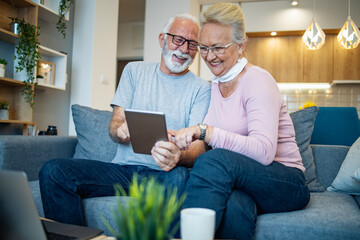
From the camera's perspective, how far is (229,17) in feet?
4.55

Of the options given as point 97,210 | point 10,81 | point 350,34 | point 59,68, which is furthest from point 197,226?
point 350,34

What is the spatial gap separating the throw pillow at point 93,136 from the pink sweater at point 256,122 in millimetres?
699

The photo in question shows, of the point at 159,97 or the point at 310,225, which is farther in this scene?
the point at 159,97

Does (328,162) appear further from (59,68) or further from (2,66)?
(59,68)

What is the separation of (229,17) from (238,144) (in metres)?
0.58

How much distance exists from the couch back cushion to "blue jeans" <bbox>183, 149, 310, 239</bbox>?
1.10 m

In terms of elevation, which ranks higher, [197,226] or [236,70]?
[236,70]

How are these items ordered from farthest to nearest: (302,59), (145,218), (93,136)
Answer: (302,59), (93,136), (145,218)

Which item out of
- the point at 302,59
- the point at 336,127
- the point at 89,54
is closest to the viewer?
the point at 336,127

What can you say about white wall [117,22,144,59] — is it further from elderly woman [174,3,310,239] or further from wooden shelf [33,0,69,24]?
elderly woman [174,3,310,239]

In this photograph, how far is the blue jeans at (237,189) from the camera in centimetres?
100

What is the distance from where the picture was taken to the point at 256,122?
1.20 meters

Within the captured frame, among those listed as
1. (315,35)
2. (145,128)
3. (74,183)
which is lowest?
(74,183)

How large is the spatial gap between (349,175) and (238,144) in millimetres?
742
